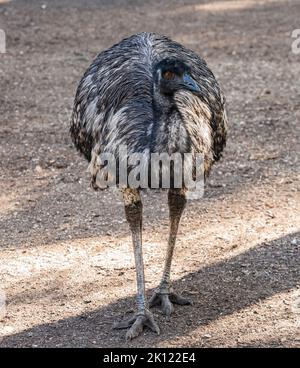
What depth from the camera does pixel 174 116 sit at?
4.82m

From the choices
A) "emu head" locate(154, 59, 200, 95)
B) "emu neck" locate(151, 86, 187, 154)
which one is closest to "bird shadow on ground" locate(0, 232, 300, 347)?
"emu neck" locate(151, 86, 187, 154)

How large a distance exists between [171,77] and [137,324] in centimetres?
152

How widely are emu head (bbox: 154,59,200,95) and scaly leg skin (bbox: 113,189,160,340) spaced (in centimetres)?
66

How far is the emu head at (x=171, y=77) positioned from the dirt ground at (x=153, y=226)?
151 centimetres

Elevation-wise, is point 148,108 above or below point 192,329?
above

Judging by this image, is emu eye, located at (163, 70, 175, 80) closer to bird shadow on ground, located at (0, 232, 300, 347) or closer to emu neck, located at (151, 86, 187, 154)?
emu neck, located at (151, 86, 187, 154)

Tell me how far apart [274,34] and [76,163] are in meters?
4.93

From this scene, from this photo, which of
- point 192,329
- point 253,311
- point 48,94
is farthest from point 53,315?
point 48,94

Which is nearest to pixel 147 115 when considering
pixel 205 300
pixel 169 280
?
pixel 169 280

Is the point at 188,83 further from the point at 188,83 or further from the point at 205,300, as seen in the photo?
the point at 205,300

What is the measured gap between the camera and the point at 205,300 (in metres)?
5.62

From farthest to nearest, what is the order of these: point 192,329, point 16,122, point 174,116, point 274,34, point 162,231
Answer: point 274,34, point 16,122, point 162,231, point 192,329, point 174,116

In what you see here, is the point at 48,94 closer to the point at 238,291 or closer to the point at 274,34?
the point at 274,34

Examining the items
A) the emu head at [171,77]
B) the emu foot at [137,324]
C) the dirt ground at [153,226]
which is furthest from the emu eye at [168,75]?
the dirt ground at [153,226]
